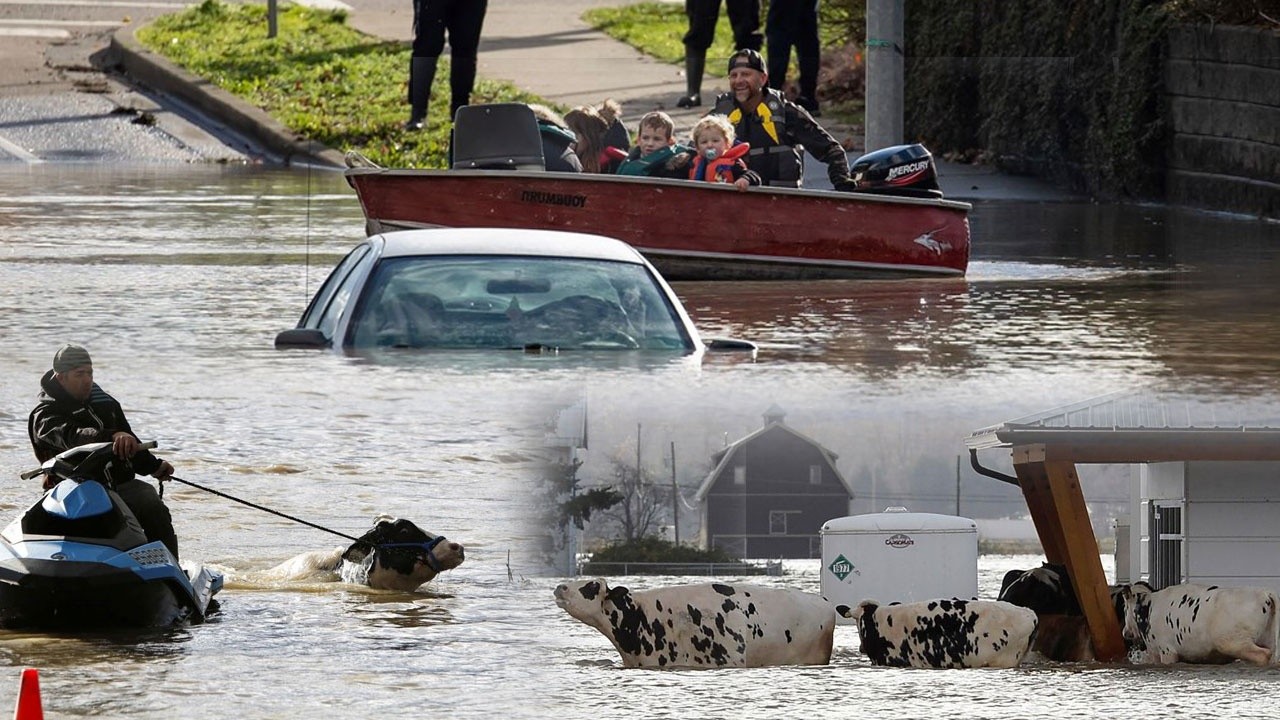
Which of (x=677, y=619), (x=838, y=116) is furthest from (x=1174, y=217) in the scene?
(x=677, y=619)

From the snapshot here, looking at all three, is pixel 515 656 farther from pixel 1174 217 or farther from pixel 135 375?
pixel 1174 217

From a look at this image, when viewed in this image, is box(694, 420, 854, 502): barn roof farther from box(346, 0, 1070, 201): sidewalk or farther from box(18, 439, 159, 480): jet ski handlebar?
box(346, 0, 1070, 201): sidewalk

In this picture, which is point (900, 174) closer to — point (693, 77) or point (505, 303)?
point (505, 303)

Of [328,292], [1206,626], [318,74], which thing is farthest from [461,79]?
[1206,626]

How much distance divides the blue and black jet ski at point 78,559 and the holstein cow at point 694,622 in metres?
1.76

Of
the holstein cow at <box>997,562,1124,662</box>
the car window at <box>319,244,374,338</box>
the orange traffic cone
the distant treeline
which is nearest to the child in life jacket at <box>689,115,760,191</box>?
the holstein cow at <box>997,562,1124,662</box>

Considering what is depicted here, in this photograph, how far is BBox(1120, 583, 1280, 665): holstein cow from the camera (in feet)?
36.1

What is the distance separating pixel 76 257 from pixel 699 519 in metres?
5.12

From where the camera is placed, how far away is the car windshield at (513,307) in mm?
10562

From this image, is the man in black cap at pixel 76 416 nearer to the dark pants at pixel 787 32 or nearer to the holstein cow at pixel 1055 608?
the holstein cow at pixel 1055 608

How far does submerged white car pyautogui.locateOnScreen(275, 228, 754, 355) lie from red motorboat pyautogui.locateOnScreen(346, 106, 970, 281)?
6338 mm

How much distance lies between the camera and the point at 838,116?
29.0 metres

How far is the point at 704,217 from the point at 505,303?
7036 millimetres

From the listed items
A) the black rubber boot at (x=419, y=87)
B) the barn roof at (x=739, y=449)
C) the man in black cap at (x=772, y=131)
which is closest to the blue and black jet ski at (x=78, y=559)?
the barn roof at (x=739, y=449)
